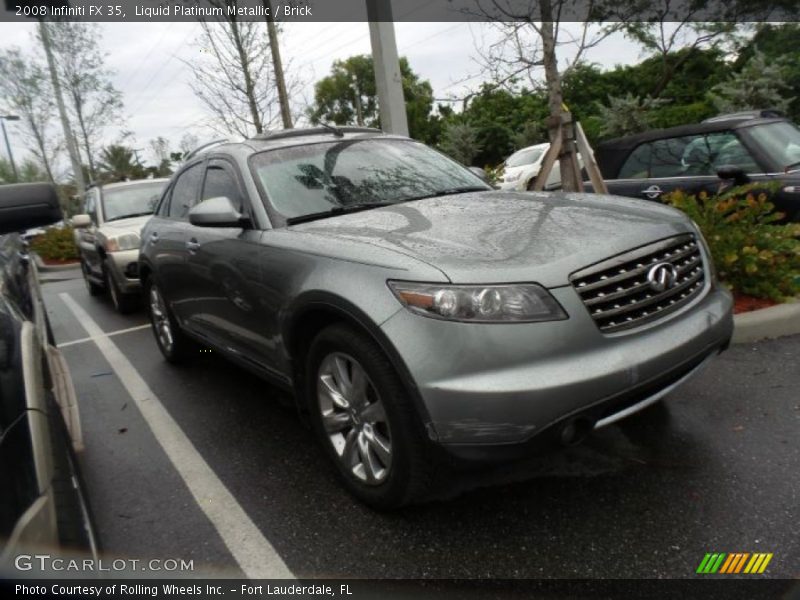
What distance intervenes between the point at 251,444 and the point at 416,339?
1685mm

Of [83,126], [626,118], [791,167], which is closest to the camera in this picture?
[791,167]

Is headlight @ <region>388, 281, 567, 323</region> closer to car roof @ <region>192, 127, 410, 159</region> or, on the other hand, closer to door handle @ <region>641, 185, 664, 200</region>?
car roof @ <region>192, 127, 410, 159</region>

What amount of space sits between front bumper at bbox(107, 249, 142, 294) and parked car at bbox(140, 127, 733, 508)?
13.1 ft

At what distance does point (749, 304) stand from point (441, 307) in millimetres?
3335

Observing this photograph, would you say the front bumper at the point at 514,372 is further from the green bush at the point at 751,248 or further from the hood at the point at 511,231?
the green bush at the point at 751,248

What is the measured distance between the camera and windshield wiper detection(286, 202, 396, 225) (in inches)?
121

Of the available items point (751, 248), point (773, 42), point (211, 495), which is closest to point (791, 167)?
point (751, 248)

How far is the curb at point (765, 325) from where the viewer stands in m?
4.09

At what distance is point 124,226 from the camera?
A: 7.54m

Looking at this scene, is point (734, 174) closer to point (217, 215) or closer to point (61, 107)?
point (217, 215)

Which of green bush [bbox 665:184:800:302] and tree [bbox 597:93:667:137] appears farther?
tree [bbox 597:93:667:137]

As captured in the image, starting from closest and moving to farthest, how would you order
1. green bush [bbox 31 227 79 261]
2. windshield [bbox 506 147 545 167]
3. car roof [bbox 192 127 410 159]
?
car roof [bbox 192 127 410 159]
windshield [bbox 506 147 545 167]
green bush [bbox 31 227 79 261]

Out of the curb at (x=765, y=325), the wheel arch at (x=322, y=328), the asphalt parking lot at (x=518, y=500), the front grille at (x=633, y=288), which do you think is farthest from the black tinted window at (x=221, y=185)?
the curb at (x=765, y=325)

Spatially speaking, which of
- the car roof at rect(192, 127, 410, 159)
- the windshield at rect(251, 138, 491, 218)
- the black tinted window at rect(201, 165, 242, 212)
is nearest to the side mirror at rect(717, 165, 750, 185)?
the windshield at rect(251, 138, 491, 218)
